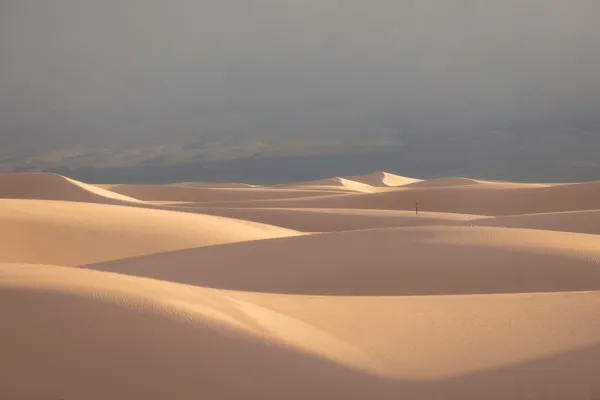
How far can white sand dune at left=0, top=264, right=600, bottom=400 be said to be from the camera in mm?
3533

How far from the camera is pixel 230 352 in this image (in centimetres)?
383

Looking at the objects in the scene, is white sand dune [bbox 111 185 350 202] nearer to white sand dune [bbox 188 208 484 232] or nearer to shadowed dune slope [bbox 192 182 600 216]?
shadowed dune slope [bbox 192 182 600 216]

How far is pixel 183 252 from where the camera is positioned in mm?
10711

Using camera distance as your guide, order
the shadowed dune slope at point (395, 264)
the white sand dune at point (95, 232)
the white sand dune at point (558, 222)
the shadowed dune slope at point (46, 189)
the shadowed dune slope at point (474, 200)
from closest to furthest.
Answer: the shadowed dune slope at point (395, 264) → the white sand dune at point (95, 232) → the white sand dune at point (558, 222) → the shadowed dune slope at point (474, 200) → the shadowed dune slope at point (46, 189)

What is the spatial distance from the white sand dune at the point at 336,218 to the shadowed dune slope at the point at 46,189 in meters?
9.11

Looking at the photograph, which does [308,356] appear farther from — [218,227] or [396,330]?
[218,227]

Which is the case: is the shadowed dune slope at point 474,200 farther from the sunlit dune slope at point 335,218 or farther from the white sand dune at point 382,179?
the white sand dune at point 382,179

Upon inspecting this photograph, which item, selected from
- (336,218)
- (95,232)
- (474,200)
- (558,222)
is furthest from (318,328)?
(474,200)

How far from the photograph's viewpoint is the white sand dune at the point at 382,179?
217 feet

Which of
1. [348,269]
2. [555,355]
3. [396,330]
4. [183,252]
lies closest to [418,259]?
[348,269]

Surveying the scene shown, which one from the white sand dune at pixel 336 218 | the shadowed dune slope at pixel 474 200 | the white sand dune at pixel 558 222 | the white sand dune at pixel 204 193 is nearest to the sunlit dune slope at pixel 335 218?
the white sand dune at pixel 336 218

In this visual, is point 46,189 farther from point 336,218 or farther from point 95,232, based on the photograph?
point 95,232

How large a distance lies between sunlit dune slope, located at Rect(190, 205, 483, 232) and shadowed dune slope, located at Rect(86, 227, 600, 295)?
750cm

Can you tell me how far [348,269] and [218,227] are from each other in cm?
722
